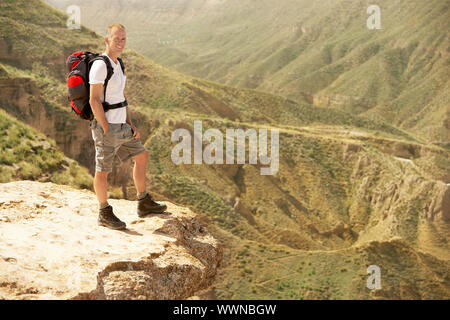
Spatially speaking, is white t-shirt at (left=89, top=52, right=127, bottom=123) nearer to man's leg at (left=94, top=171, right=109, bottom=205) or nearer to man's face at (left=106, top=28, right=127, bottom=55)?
man's face at (left=106, top=28, right=127, bottom=55)

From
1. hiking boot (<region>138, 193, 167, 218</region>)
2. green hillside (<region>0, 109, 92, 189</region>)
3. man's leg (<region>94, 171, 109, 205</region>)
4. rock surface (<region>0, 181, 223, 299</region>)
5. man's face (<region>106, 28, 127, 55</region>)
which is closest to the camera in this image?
rock surface (<region>0, 181, 223, 299</region>)

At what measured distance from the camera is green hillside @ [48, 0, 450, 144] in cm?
6994

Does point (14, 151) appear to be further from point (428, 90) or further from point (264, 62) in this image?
point (264, 62)

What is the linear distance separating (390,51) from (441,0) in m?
14.8

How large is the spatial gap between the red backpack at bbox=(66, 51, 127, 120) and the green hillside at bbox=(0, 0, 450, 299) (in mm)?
10180

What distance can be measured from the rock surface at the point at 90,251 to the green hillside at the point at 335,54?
55.4 meters

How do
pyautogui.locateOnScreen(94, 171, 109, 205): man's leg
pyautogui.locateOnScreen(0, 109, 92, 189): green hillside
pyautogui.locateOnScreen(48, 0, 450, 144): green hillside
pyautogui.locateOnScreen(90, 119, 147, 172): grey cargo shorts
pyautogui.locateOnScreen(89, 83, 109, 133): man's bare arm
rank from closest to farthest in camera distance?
pyautogui.locateOnScreen(89, 83, 109, 133): man's bare arm < pyautogui.locateOnScreen(90, 119, 147, 172): grey cargo shorts < pyautogui.locateOnScreen(94, 171, 109, 205): man's leg < pyautogui.locateOnScreen(0, 109, 92, 189): green hillside < pyautogui.locateOnScreen(48, 0, 450, 144): green hillside

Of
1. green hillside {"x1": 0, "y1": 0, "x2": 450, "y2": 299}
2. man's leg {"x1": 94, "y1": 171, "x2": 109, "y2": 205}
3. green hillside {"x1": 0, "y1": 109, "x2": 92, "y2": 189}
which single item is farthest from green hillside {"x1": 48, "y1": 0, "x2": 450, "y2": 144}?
man's leg {"x1": 94, "y1": 171, "x2": 109, "y2": 205}

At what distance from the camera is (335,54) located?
97.8 metres

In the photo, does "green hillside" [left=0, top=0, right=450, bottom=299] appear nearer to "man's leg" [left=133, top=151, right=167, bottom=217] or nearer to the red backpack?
"man's leg" [left=133, top=151, right=167, bottom=217]

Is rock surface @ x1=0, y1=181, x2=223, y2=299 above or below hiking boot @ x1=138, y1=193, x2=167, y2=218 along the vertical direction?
below

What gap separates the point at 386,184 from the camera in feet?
81.7

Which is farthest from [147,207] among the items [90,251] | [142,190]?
[90,251]

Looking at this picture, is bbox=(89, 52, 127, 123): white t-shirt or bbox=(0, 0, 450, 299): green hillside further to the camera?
bbox=(0, 0, 450, 299): green hillside
